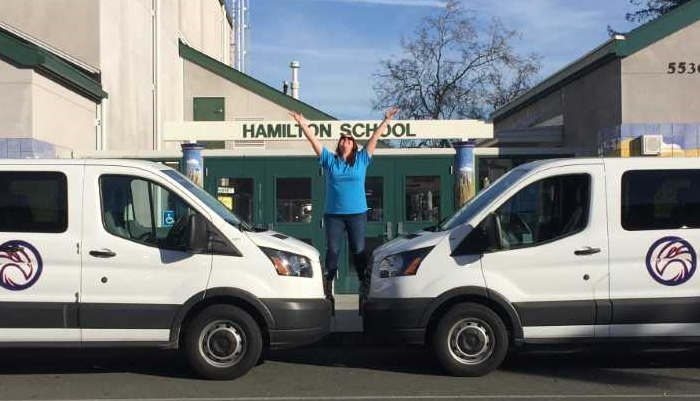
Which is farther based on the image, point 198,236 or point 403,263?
point 403,263

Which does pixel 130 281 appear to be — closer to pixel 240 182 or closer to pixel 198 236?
pixel 198 236

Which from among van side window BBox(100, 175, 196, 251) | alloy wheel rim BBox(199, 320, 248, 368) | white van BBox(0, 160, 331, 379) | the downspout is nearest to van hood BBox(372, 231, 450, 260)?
white van BBox(0, 160, 331, 379)

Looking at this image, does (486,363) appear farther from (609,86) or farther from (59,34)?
(59,34)

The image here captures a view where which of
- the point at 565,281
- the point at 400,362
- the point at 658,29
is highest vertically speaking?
the point at 658,29

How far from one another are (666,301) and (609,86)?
18.6 ft

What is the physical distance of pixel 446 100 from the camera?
29.7m

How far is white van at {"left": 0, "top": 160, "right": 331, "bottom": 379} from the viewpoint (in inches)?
252

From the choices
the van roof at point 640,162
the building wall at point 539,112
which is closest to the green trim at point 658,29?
the building wall at point 539,112

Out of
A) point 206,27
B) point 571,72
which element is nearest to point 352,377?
point 571,72

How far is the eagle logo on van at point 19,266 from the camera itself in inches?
252

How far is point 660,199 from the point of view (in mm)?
6695

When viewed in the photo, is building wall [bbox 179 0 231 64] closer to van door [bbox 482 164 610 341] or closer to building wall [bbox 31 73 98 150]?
building wall [bbox 31 73 98 150]

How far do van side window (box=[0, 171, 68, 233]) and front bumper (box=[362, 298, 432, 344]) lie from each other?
283 centimetres

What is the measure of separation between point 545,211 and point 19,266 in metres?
4.60
